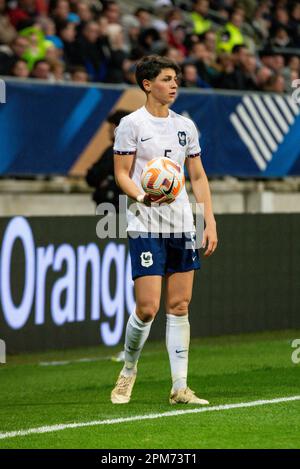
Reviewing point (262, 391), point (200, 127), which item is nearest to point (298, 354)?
point (262, 391)

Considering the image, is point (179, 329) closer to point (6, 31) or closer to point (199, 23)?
point (6, 31)

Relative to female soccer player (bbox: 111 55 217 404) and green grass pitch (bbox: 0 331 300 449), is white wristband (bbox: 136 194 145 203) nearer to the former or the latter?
female soccer player (bbox: 111 55 217 404)

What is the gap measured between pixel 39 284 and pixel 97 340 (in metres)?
1.00

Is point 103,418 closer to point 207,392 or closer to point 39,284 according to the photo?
point 207,392

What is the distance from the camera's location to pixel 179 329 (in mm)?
8633

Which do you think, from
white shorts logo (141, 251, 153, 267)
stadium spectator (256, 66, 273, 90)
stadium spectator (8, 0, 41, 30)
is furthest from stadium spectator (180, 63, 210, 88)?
white shorts logo (141, 251, 153, 267)

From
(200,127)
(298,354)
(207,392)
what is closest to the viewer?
(207,392)

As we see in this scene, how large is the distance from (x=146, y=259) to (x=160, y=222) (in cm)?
26

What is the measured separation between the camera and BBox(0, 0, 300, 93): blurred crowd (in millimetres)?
16422

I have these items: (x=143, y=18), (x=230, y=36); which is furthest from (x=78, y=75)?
(x=230, y=36)

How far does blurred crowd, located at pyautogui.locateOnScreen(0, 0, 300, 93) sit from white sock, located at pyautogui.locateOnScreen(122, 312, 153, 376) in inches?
286

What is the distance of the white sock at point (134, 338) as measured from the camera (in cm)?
862
